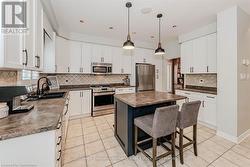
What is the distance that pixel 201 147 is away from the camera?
237cm

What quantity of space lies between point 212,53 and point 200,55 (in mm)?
320

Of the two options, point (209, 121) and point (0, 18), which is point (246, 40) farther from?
point (0, 18)

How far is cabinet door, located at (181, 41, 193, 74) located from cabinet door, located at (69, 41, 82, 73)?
3382 millimetres

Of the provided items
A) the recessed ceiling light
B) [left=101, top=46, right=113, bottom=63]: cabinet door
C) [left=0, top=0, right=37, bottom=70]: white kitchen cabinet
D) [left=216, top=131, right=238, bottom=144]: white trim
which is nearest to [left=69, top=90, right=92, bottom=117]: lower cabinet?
[left=101, top=46, right=113, bottom=63]: cabinet door

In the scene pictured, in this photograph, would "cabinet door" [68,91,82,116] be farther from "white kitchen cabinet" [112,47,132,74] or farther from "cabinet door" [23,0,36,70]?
"cabinet door" [23,0,36,70]

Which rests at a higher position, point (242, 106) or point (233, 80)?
point (233, 80)

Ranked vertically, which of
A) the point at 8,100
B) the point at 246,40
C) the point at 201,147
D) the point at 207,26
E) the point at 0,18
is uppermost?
the point at 207,26

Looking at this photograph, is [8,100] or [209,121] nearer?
[8,100]

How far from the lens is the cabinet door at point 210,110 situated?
3.12 metres

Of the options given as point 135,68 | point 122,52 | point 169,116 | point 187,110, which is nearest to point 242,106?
point 187,110

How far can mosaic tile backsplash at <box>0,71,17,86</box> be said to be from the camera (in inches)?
65.5

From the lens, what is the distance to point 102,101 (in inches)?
169

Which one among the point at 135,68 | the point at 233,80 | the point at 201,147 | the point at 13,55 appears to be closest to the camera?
the point at 13,55

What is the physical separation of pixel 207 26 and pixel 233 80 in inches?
66.9
